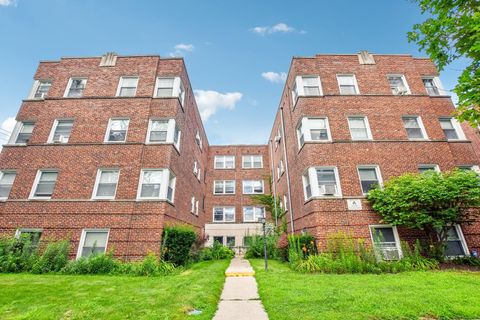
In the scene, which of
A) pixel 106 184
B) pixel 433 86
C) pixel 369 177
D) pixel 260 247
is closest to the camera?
pixel 106 184

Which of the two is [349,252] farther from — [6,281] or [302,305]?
[6,281]

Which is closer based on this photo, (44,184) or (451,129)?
(44,184)

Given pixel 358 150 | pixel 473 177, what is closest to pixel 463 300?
pixel 473 177

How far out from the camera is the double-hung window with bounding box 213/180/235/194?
22866 mm

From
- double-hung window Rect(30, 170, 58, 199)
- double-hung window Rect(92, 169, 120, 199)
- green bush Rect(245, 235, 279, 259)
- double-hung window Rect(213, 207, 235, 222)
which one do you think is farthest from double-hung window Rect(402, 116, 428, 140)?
double-hung window Rect(30, 170, 58, 199)

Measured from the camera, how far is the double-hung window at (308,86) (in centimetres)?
1272

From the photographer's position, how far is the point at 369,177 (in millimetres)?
10766

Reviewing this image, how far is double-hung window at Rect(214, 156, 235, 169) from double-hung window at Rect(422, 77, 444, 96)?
17048mm

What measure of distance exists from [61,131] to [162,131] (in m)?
5.57

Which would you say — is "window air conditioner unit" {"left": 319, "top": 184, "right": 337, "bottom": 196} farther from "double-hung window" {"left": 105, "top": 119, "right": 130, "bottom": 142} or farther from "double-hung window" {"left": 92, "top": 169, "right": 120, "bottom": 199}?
"double-hung window" {"left": 105, "top": 119, "right": 130, "bottom": 142}

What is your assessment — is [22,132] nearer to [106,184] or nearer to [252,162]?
[106,184]

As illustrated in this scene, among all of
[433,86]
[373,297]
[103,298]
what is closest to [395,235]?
[373,297]

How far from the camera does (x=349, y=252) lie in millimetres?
8586

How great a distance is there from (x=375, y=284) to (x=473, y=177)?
6.34 metres
